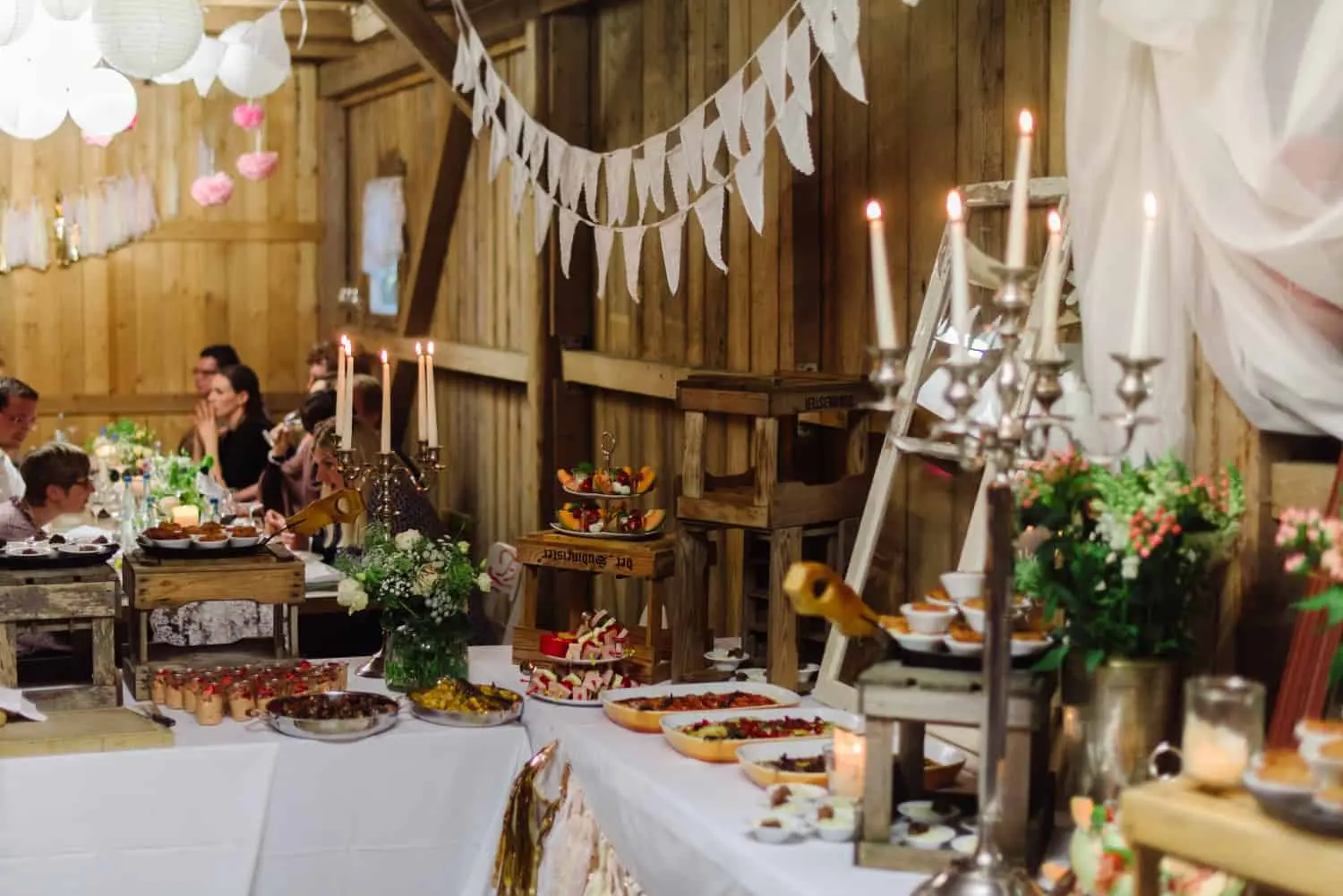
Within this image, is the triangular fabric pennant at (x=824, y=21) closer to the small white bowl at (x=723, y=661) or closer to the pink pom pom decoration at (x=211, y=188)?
the small white bowl at (x=723, y=661)

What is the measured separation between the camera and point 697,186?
155 inches

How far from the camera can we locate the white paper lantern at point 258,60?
544cm

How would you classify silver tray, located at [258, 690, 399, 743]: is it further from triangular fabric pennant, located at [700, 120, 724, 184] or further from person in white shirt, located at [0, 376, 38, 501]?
person in white shirt, located at [0, 376, 38, 501]

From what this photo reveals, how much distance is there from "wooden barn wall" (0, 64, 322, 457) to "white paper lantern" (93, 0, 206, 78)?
4651mm

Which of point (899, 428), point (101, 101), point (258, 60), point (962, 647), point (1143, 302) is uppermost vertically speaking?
point (258, 60)

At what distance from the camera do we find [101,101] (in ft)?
18.0

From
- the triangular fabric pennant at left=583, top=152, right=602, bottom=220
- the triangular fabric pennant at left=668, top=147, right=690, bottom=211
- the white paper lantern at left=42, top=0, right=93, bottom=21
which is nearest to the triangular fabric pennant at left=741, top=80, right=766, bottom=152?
the triangular fabric pennant at left=668, top=147, right=690, bottom=211

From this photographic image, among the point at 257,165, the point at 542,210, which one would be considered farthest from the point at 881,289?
the point at 257,165

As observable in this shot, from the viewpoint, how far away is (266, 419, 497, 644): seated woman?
13.4 ft

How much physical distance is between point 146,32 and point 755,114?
5.90 ft

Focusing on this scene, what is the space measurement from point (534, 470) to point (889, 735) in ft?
13.1

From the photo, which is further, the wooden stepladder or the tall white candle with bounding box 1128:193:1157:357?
the wooden stepladder

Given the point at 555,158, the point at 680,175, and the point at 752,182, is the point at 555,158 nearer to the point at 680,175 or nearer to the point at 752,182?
the point at 680,175

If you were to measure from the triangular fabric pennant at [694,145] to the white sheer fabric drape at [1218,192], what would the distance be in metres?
1.38
